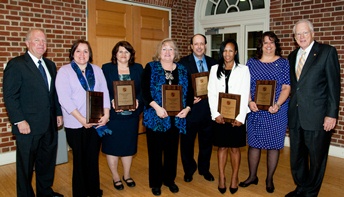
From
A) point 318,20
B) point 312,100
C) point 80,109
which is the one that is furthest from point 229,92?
point 318,20

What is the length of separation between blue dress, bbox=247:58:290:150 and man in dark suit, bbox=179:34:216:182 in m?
0.58

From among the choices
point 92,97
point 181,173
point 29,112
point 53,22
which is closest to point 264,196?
point 181,173

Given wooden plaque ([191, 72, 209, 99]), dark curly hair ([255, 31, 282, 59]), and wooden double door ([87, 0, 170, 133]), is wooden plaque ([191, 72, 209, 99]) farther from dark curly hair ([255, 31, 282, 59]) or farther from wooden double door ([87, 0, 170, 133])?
wooden double door ([87, 0, 170, 133])

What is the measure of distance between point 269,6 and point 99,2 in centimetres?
300

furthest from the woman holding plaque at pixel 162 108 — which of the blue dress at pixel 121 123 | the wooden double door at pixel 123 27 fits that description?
the wooden double door at pixel 123 27

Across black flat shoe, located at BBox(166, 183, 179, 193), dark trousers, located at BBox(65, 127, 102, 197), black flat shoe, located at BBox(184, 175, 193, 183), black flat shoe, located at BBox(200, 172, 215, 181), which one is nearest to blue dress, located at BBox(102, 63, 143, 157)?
dark trousers, located at BBox(65, 127, 102, 197)

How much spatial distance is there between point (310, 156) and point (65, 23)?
3947 millimetres

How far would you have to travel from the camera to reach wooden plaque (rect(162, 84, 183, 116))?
2.99 meters

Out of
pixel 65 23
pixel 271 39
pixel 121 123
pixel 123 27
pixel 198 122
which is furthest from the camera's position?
pixel 123 27

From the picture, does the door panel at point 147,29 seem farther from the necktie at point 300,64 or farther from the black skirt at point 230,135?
the necktie at point 300,64

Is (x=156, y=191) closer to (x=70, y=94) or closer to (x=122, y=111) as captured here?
(x=122, y=111)

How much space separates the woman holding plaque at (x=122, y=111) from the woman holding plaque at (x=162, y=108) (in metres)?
0.21

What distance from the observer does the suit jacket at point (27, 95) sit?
2709 millimetres

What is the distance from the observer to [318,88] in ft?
9.34
